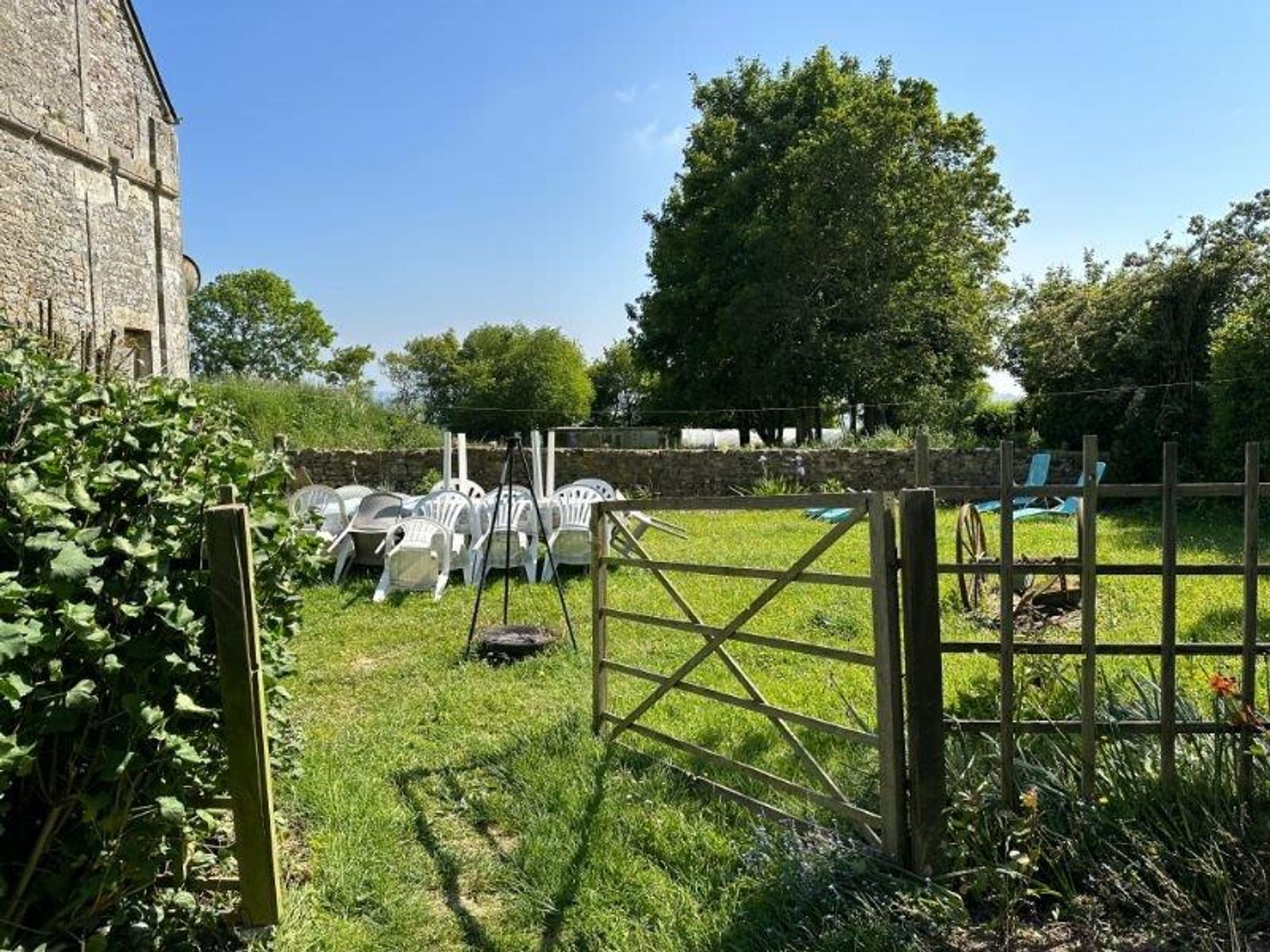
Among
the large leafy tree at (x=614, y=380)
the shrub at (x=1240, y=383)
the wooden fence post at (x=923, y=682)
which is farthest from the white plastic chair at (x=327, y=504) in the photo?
the large leafy tree at (x=614, y=380)

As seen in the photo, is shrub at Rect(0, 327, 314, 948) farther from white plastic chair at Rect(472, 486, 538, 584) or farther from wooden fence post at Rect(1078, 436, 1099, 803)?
white plastic chair at Rect(472, 486, 538, 584)

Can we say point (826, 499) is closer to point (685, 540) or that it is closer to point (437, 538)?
point (437, 538)

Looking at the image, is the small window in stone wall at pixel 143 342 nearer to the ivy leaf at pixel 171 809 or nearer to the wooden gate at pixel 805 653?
the wooden gate at pixel 805 653

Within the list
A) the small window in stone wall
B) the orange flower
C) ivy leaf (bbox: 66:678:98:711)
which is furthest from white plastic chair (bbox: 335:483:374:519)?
the orange flower

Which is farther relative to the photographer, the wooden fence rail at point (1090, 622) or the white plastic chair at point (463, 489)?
the white plastic chair at point (463, 489)

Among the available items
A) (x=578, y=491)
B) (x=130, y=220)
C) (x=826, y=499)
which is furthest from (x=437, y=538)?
(x=130, y=220)

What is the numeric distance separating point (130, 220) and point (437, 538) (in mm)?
9226

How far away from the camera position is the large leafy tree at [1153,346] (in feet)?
39.4

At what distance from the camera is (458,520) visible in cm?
816

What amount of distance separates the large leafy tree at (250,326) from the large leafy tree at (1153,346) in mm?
46340

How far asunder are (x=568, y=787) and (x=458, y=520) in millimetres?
5181

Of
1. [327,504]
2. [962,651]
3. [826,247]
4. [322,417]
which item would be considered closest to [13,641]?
[962,651]

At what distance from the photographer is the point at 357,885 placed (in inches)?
106

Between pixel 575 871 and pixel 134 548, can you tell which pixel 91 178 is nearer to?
pixel 134 548
